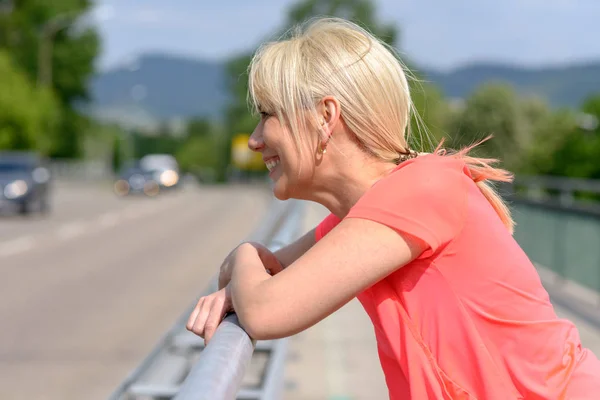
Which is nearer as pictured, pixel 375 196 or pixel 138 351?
pixel 375 196

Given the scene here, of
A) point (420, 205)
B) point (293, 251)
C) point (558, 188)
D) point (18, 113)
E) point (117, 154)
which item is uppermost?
point (420, 205)

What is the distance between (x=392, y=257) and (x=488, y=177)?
39 cm

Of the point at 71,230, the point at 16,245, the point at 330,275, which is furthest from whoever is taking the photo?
the point at 71,230

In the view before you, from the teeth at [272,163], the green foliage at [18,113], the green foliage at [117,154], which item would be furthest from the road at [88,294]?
the green foliage at [117,154]

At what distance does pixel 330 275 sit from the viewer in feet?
5.85

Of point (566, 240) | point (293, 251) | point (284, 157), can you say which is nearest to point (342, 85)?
point (284, 157)

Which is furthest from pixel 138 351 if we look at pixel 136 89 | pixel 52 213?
pixel 136 89

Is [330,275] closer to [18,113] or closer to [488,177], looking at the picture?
[488,177]

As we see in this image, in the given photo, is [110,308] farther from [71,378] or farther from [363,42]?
[363,42]

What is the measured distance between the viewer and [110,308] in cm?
1080

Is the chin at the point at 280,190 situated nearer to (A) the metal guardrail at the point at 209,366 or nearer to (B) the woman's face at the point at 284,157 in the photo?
(B) the woman's face at the point at 284,157

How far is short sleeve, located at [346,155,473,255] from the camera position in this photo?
71.2 inches

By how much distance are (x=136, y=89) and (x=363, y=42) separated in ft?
265

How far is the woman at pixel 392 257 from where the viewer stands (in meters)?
1.81
